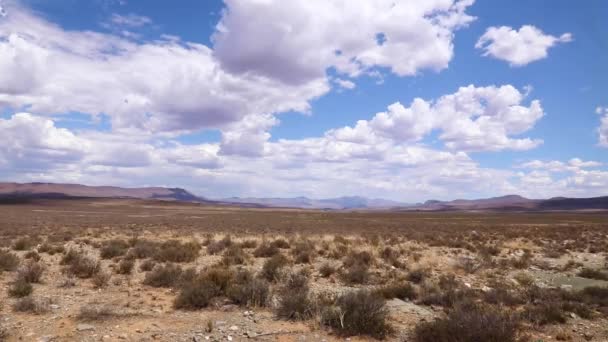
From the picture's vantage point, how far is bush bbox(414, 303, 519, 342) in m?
7.29

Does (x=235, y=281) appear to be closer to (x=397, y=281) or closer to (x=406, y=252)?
(x=397, y=281)

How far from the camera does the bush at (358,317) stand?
27.7ft

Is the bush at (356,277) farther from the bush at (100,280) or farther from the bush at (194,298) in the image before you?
the bush at (100,280)

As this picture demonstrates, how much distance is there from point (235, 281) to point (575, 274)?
45.8 feet

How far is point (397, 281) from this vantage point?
13.6m

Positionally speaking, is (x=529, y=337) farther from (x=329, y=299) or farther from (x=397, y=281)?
(x=397, y=281)

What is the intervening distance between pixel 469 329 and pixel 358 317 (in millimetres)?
2232

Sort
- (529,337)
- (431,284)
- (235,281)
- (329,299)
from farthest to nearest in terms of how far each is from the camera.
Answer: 1. (431,284)
2. (235,281)
3. (329,299)
4. (529,337)

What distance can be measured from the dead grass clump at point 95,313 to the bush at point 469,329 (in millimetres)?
6566

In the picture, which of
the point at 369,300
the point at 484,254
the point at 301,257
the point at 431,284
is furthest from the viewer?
the point at 484,254

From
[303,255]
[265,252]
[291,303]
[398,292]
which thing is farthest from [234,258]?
[291,303]

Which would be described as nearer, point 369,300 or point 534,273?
point 369,300

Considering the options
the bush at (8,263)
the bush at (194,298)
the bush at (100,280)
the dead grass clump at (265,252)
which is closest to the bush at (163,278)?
the bush at (100,280)

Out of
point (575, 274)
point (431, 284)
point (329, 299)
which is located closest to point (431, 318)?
point (329, 299)
